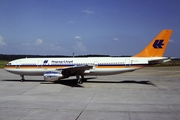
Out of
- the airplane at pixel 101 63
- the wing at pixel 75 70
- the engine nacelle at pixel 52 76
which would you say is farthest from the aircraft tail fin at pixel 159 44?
the engine nacelle at pixel 52 76

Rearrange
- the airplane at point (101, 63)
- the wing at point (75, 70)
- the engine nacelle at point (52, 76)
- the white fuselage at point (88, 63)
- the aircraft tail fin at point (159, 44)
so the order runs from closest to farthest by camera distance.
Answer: the engine nacelle at point (52, 76)
the wing at point (75, 70)
the airplane at point (101, 63)
the white fuselage at point (88, 63)
the aircraft tail fin at point (159, 44)

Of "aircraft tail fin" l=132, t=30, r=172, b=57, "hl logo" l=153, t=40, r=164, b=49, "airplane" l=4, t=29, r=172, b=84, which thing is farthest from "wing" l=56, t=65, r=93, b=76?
"hl logo" l=153, t=40, r=164, b=49

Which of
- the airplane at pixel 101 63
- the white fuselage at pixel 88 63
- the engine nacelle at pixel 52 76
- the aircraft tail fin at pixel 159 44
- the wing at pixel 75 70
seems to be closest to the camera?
the engine nacelle at pixel 52 76

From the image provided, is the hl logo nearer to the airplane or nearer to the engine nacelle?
the airplane

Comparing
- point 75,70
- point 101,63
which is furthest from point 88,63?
point 75,70

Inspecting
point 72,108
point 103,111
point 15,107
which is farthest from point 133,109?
point 15,107

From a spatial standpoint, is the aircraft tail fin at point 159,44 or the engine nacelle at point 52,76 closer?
the engine nacelle at point 52,76

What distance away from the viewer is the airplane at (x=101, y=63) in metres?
27.1

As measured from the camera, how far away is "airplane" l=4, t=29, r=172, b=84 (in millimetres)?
27078

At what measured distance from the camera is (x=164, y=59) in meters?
26.4

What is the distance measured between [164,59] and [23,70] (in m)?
16.7

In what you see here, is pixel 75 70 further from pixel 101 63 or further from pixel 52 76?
pixel 101 63

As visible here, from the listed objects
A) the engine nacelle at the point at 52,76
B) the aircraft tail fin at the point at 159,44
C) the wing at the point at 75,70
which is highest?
the aircraft tail fin at the point at 159,44

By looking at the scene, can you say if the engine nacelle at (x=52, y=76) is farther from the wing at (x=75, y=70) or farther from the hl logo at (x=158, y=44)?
the hl logo at (x=158, y=44)
